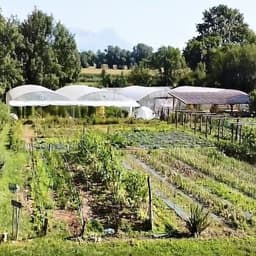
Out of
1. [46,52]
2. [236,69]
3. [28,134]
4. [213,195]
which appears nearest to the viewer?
[213,195]

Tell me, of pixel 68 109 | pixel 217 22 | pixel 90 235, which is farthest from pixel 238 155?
pixel 217 22

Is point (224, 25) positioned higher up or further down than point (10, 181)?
higher up

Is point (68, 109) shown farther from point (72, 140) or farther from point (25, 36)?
point (25, 36)

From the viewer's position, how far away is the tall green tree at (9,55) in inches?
Answer: 1198

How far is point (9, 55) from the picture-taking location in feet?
104

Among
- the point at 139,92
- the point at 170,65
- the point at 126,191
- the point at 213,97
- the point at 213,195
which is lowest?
the point at 213,195

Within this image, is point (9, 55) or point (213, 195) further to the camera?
point (9, 55)

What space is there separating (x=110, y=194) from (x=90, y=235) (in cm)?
249

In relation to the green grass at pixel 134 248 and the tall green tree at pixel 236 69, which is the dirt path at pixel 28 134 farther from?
the tall green tree at pixel 236 69

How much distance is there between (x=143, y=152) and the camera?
15875 mm

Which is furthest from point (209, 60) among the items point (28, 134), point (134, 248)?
point (134, 248)

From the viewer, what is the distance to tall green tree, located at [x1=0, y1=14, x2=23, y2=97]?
99.9 ft

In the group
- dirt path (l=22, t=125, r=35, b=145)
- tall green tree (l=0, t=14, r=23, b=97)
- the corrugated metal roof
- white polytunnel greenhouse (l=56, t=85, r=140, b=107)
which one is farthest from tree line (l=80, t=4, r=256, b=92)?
dirt path (l=22, t=125, r=35, b=145)

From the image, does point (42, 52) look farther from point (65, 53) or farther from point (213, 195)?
point (213, 195)
